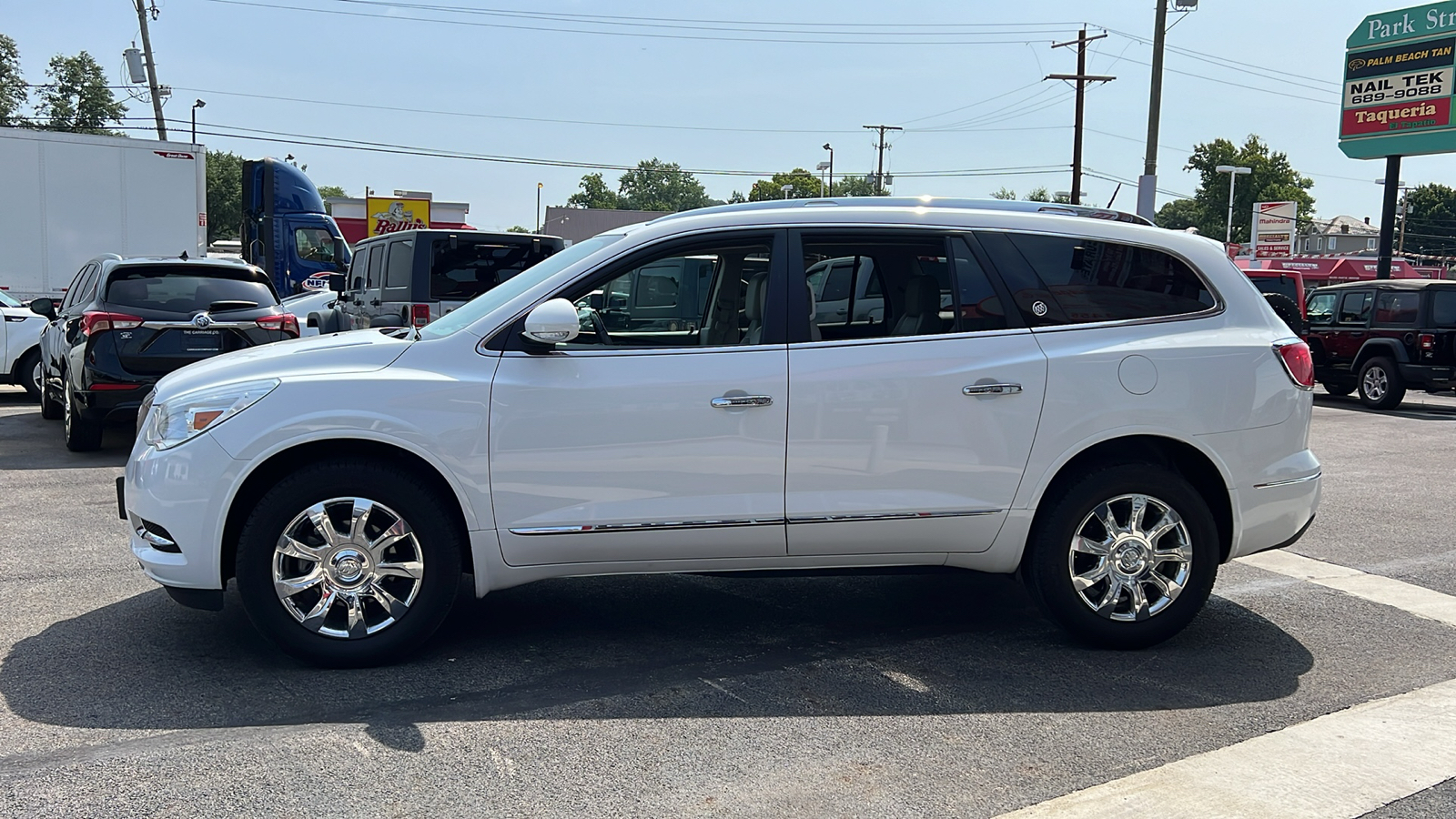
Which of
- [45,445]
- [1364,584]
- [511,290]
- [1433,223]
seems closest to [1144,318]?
[1364,584]

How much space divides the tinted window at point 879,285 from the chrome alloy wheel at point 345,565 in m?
1.86

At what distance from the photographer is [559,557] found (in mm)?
4586

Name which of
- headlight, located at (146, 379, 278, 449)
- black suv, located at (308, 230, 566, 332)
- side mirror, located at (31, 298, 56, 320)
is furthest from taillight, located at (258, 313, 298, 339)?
headlight, located at (146, 379, 278, 449)

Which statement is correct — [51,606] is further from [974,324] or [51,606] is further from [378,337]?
[974,324]

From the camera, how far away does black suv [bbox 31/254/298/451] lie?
9.59 metres

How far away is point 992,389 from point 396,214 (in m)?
35.5

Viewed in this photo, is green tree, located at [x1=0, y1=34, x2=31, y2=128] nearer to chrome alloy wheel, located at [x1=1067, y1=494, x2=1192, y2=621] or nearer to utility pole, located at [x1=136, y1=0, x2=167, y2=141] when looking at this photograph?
utility pole, located at [x1=136, y1=0, x2=167, y2=141]

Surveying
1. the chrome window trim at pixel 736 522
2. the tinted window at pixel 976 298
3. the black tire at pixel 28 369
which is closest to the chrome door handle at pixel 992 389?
the tinted window at pixel 976 298

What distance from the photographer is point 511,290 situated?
4926mm

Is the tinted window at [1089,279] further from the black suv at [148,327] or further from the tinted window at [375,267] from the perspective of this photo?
the tinted window at [375,267]

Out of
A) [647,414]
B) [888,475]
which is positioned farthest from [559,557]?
[888,475]

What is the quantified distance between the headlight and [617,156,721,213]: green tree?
133 metres

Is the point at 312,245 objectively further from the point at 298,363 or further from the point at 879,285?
the point at 879,285

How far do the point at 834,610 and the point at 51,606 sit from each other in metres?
3.55
